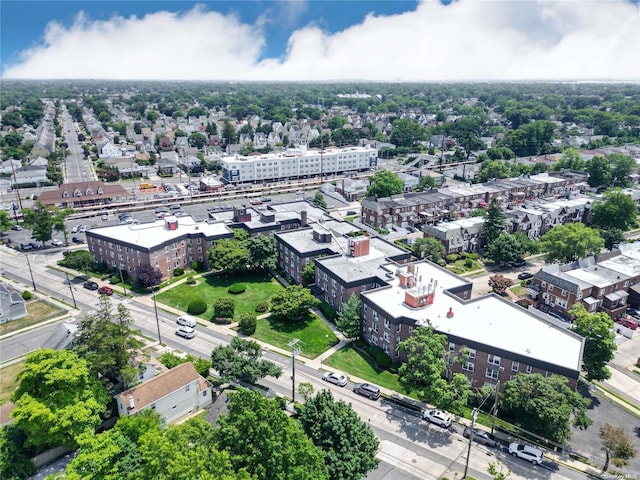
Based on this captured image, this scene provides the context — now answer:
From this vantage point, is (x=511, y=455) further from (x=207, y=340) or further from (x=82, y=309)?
(x=82, y=309)

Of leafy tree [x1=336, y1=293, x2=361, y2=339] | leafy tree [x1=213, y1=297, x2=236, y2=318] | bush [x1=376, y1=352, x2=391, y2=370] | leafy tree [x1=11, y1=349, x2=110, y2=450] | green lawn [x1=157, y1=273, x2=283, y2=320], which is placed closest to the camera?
leafy tree [x1=11, y1=349, x2=110, y2=450]

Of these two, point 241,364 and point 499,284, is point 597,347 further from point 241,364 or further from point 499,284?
point 241,364

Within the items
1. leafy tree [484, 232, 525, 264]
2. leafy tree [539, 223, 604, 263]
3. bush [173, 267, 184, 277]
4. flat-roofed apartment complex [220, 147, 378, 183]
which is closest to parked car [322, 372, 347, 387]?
bush [173, 267, 184, 277]

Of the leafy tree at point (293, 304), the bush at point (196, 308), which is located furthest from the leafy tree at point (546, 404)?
the bush at point (196, 308)

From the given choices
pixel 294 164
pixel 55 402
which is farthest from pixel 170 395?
pixel 294 164

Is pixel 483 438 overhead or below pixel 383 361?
below

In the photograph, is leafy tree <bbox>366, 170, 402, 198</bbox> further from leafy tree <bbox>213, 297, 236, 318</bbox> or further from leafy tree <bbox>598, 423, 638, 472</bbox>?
leafy tree <bbox>598, 423, 638, 472</bbox>

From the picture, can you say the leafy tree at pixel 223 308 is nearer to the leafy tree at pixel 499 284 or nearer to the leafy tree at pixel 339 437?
the leafy tree at pixel 339 437
